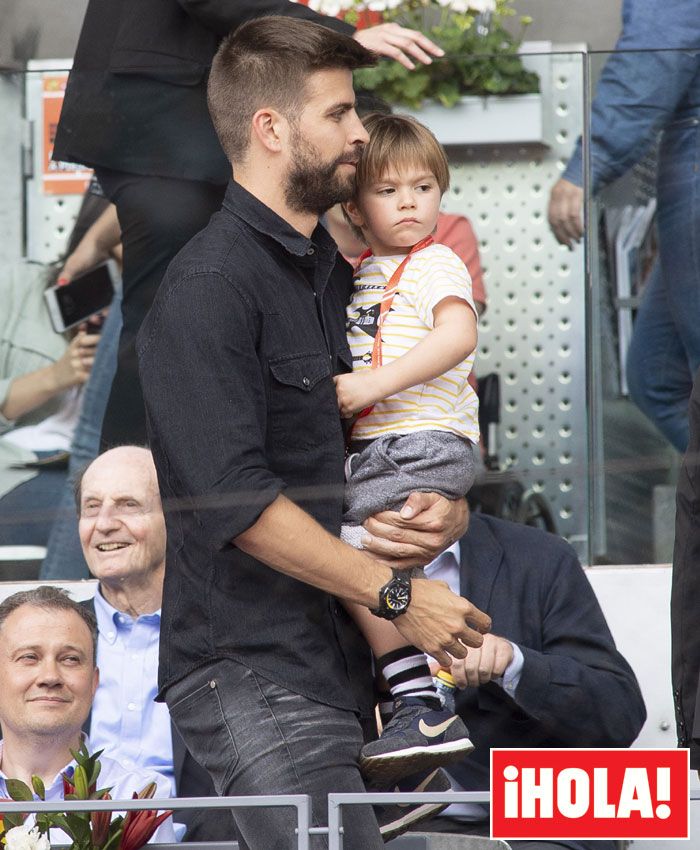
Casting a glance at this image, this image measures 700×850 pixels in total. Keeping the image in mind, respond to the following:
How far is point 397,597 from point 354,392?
297 millimetres

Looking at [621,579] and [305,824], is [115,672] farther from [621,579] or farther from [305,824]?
[305,824]

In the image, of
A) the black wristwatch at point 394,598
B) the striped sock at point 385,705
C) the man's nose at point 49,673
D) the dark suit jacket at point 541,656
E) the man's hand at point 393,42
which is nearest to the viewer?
the black wristwatch at point 394,598

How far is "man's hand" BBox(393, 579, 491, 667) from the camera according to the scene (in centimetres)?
200

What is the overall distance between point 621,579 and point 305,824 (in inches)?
65.7

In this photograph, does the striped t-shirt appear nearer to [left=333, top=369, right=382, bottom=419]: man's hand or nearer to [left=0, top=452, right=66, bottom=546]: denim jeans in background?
[left=333, top=369, right=382, bottom=419]: man's hand

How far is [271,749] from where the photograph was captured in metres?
1.91

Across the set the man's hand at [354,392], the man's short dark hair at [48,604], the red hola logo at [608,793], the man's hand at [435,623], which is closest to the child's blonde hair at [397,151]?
the man's hand at [354,392]

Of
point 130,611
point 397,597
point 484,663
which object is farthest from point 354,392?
point 130,611

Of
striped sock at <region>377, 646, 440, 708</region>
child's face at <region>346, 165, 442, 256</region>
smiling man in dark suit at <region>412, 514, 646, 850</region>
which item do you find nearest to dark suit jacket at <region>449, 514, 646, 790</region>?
smiling man in dark suit at <region>412, 514, 646, 850</region>

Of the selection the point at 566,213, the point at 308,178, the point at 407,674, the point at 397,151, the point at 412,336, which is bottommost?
the point at 407,674

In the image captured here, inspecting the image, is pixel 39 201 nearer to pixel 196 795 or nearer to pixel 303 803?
pixel 196 795

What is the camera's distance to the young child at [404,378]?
212cm

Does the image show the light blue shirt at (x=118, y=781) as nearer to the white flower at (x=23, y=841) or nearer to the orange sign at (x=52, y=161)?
the white flower at (x=23, y=841)

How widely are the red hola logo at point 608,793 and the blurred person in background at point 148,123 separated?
161 cm
